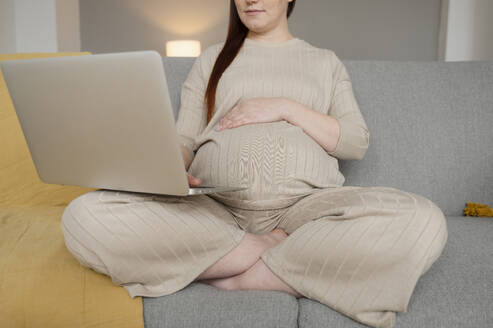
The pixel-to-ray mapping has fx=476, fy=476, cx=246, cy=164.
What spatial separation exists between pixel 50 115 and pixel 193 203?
1.19ft

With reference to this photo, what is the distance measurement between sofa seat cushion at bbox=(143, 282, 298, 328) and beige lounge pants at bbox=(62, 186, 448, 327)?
3 centimetres

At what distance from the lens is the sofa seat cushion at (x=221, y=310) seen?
3.01ft

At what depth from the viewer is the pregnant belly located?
45.7 inches

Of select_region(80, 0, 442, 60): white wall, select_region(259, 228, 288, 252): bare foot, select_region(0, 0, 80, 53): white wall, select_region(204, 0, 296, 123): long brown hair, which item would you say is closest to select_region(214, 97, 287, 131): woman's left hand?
select_region(204, 0, 296, 123): long brown hair

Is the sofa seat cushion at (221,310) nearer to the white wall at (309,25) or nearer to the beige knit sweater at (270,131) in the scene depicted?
the beige knit sweater at (270,131)

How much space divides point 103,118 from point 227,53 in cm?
74

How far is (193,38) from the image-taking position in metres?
4.76

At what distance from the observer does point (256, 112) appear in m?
1.28

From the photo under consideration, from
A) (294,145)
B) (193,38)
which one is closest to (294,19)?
(193,38)

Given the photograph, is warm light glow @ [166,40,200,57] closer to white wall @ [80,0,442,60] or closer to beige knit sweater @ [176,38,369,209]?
white wall @ [80,0,442,60]

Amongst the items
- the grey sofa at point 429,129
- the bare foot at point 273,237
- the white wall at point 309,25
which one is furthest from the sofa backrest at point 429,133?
the white wall at point 309,25

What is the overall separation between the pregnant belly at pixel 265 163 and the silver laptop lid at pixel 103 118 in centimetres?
31

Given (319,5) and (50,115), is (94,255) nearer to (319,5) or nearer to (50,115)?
(50,115)

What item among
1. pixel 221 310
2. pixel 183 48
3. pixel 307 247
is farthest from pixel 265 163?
pixel 183 48
